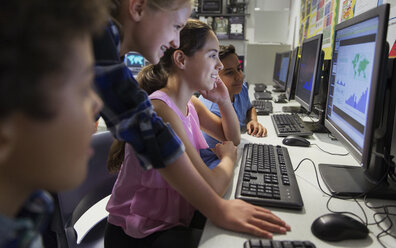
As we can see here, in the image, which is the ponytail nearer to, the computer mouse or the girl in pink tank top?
the girl in pink tank top

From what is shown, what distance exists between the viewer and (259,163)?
35.1 inches

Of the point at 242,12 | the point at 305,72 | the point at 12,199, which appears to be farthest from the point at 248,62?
the point at 12,199

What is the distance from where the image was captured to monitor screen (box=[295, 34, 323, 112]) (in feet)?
4.37

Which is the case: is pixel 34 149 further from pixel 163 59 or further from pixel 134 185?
pixel 163 59

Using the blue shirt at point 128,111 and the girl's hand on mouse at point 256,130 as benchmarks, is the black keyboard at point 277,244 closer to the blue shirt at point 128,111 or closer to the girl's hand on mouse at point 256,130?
the blue shirt at point 128,111

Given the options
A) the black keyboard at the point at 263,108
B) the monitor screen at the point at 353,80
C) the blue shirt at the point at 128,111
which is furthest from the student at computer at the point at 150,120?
the black keyboard at the point at 263,108

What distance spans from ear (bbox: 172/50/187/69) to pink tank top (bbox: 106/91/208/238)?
1.20 ft

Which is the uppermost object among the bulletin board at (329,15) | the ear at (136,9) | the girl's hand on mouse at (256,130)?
the bulletin board at (329,15)

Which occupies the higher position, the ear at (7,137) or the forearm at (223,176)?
the ear at (7,137)

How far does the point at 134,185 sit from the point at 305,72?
3.94 ft

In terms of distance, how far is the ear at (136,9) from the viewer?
64 centimetres

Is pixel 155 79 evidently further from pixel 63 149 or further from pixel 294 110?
pixel 294 110

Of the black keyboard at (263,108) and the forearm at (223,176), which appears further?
the black keyboard at (263,108)

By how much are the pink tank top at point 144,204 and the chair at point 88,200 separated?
6.9 inches
